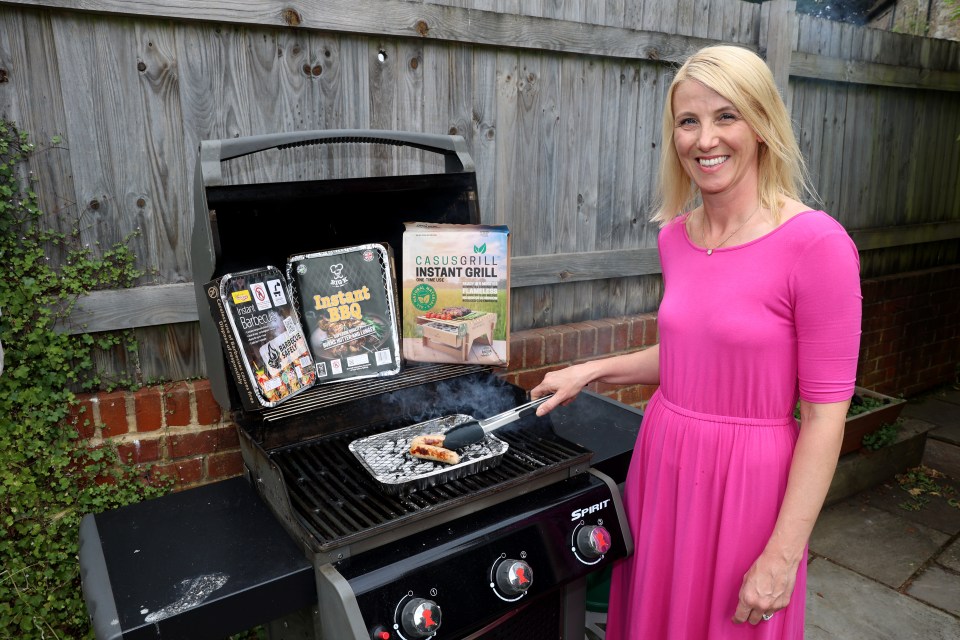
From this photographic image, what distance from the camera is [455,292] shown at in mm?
1972

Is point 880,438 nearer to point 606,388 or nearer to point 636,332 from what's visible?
point 636,332

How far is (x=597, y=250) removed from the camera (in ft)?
10.1

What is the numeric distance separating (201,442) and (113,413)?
0.87 feet

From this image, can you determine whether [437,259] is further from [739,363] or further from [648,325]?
[648,325]

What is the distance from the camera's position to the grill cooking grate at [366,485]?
1.34 meters

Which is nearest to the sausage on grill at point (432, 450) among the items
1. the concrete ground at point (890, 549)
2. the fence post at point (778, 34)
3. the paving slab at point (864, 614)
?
the concrete ground at point (890, 549)

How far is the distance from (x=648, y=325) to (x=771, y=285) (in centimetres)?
182

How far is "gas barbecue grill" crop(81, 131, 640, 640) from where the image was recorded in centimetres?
130

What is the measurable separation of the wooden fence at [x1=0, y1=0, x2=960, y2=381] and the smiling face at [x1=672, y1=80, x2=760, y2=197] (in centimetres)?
118

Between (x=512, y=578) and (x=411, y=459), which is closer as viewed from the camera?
(x=512, y=578)

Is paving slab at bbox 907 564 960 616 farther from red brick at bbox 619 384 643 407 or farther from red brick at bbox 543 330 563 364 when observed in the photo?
red brick at bbox 543 330 563 364

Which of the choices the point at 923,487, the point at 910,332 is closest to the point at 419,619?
the point at 923,487

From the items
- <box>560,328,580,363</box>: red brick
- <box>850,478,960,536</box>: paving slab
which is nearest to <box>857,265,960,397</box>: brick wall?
<box>850,478,960,536</box>: paving slab

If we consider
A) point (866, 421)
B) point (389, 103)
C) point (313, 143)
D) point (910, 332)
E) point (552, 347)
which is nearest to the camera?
point (313, 143)
